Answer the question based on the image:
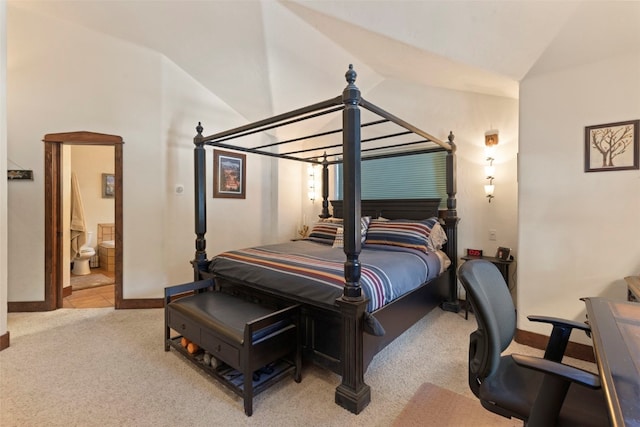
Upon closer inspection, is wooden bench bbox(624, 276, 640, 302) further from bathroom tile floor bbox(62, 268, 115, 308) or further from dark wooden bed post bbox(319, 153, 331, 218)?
bathroom tile floor bbox(62, 268, 115, 308)

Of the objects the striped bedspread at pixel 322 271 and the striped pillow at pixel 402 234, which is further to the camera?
the striped pillow at pixel 402 234

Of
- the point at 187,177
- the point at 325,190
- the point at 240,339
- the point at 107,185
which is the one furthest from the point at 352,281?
the point at 107,185

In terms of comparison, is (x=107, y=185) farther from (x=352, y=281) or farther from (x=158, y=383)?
(x=352, y=281)

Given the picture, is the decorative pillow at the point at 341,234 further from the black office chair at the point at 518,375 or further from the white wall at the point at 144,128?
the black office chair at the point at 518,375

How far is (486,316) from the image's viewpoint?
47.2 inches

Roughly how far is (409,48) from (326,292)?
2.15 metres

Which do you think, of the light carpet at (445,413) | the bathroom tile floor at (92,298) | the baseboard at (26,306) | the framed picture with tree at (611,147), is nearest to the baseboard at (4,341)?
the baseboard at (26,306)

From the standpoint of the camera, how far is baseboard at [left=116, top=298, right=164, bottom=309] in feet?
11.5

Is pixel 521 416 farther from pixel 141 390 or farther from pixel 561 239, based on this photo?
pixel 141 390

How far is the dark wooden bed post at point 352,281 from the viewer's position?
1.82 meters

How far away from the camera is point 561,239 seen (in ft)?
8.02

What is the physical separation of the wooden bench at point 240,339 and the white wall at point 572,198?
6.96 feet

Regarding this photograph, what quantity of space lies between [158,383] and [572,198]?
345cm

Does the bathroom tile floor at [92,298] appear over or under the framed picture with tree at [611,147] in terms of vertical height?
under
